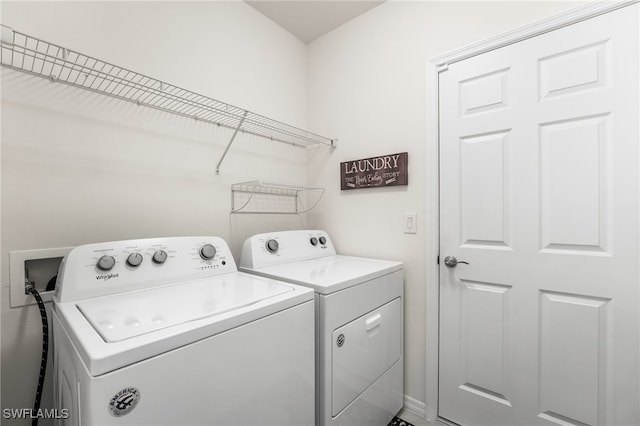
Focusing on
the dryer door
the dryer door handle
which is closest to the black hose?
the dryer door

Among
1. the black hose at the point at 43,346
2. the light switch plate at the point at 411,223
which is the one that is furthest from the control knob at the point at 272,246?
the black hose at the point at 43,346

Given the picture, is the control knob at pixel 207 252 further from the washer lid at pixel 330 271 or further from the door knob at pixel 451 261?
the door knob at pixel 451 261

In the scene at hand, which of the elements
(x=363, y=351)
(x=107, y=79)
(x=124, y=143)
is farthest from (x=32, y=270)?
(x=363, y=351)

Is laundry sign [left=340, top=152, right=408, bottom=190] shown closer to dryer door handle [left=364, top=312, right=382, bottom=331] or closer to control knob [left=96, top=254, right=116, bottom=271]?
dryer door handle [left=364, top=312, right=382, bottom=331]

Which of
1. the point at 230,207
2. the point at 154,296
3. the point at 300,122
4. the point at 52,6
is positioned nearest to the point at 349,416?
the point at 154,296

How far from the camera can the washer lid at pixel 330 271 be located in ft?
4.20

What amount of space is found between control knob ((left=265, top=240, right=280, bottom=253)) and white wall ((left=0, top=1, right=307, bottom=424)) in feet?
0.98

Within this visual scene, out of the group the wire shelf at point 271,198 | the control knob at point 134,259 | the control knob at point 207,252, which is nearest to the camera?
the control knob at point 134,259

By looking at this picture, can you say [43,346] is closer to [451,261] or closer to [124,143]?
[124,143]

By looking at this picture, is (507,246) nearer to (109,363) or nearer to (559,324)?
(559,324)

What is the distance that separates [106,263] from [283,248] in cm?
87

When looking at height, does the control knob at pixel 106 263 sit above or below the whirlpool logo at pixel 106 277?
above

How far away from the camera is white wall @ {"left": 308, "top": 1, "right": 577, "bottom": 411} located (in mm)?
1651

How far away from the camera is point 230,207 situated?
1826 mm
